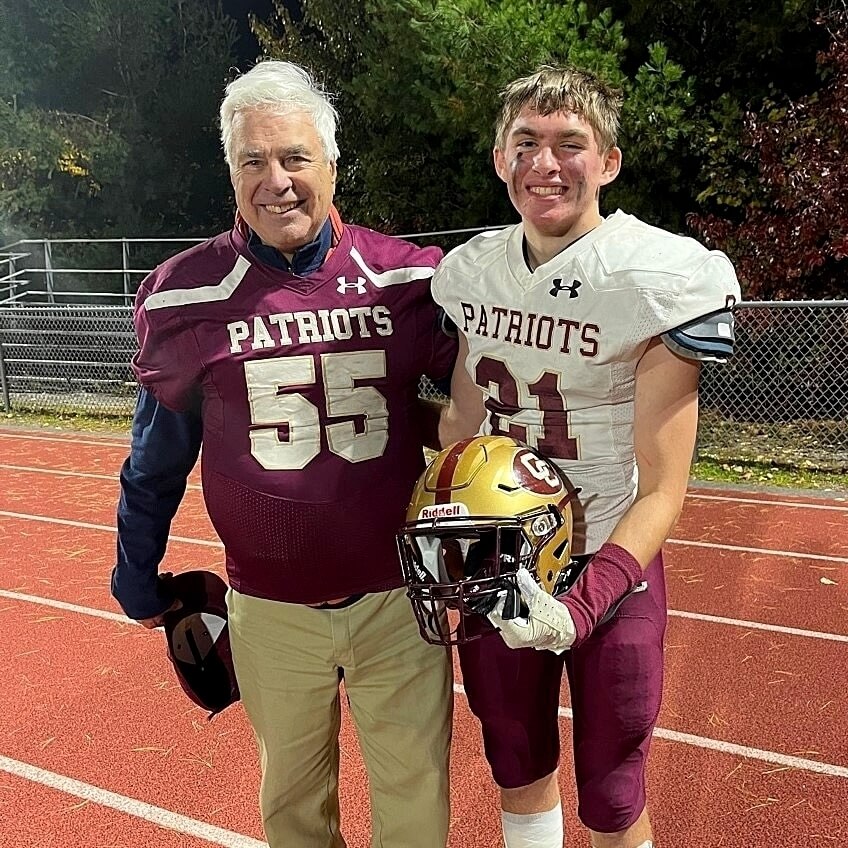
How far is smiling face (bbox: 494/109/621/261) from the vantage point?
1.70 metres

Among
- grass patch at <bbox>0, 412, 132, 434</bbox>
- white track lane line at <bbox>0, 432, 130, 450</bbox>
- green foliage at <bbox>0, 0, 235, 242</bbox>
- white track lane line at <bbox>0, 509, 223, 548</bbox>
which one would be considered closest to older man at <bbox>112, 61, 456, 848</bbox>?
white track lane line at <bbox>0, 509, 223, 548</bbox>

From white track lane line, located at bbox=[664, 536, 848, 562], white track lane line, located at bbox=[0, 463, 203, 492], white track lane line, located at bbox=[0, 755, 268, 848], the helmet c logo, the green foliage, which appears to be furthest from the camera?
the green foliage

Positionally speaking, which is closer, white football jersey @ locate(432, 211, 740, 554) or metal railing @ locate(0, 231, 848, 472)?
white football jersey @ locate(432, 211, 740, 554)

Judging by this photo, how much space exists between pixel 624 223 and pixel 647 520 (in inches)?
23.6

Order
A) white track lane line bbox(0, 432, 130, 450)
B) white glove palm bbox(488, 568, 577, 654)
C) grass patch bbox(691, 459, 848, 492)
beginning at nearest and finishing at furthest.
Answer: white glove palm bbox(488, 568, 577, 654) < grass patch bbox(691, 459, 848, 492) < white track lane line bbox(0, 432, 130, 450)

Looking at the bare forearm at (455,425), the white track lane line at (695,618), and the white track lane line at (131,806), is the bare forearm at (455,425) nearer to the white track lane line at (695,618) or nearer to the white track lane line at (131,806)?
the white track lane line at (131,806)

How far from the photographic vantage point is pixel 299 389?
186 cm

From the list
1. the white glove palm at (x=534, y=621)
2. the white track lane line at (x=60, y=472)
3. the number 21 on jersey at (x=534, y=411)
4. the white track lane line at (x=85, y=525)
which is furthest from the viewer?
the white track lane line at (x=60, y=472)

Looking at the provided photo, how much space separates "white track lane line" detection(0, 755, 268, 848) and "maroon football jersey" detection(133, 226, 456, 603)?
3.77 feet

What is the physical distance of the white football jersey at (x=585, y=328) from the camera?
1670mm

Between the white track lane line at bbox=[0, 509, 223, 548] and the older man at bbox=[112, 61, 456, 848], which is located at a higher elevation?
the older man at bbox=[112, 61, 456, 848]

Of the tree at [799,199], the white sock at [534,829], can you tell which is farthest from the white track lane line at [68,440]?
the white sock at [534,829]

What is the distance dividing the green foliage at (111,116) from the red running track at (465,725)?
1387 centimetres

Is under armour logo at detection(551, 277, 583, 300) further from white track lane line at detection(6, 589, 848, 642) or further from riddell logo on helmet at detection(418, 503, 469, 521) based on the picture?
white track lane line at detection(6, 589, 848, 642)
